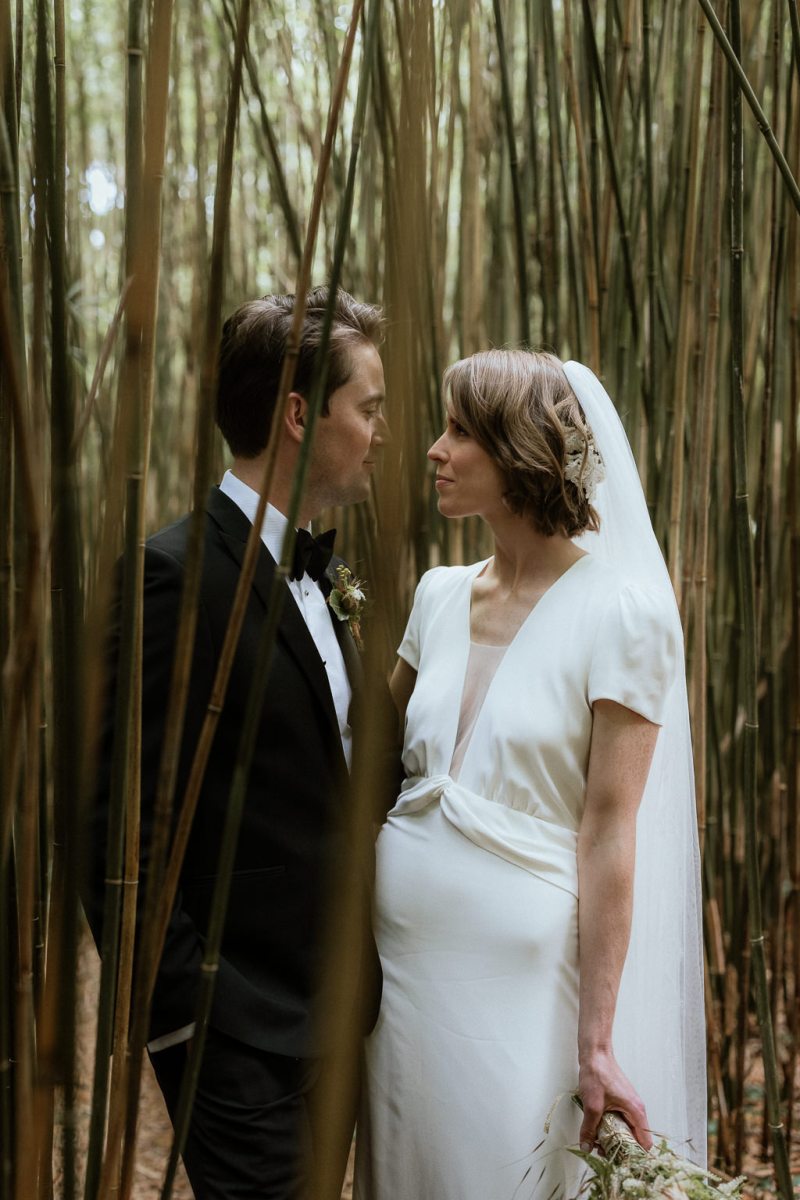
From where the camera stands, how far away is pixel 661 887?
50.3 inches

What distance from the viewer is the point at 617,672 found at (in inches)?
46.1

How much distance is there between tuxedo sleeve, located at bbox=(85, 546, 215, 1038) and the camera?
1.07 m

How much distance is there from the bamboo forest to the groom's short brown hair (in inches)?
2.1

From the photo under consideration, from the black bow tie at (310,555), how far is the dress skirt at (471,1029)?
0.31 meters

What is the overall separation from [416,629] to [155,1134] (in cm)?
177

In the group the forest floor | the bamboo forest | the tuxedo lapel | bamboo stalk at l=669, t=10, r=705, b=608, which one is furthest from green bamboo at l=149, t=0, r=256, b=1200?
the forest floor

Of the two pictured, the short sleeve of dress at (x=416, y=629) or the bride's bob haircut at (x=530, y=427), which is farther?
the short sleeve of dress at (x=416, y=629)

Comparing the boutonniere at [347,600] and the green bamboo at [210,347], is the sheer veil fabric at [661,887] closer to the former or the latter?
the boutonniere at [347,600]

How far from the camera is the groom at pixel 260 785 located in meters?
1.09

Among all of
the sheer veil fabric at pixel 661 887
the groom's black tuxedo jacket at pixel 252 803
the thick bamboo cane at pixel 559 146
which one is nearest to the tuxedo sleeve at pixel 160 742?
the groom's black tuxedo jacket at pixel 252 803

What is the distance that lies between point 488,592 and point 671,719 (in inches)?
10.4

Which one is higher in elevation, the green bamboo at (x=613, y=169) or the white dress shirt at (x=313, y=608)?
the green bamboo at (x=613, y=169)

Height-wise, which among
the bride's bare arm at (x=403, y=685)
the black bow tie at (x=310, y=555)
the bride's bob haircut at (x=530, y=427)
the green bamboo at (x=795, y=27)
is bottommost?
the bride's bare arm at (x=403, y=685)

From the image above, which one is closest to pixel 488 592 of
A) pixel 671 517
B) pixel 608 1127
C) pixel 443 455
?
pixel 443 455
